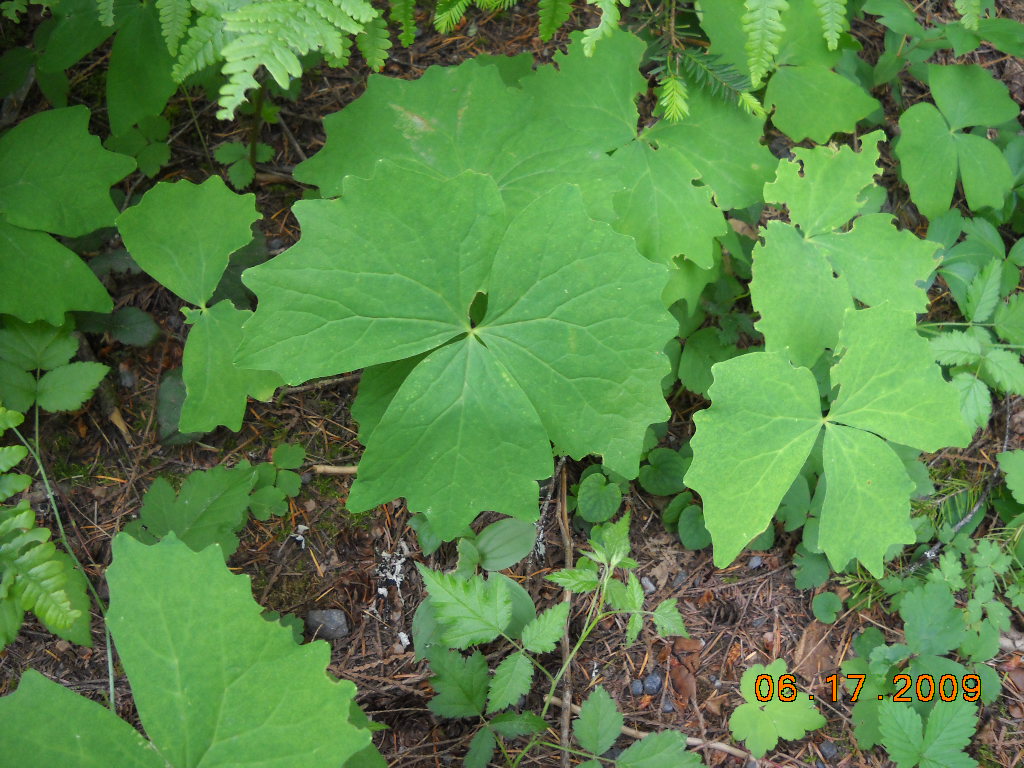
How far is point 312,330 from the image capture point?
2084 millimetres

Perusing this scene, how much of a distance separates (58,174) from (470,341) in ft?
5.17

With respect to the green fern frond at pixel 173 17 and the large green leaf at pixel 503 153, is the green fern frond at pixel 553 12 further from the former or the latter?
the green fern frond at pixel 173 17

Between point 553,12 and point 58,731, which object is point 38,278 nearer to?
point 58,731

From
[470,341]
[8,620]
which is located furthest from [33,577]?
[470,341]

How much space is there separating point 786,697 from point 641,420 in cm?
128

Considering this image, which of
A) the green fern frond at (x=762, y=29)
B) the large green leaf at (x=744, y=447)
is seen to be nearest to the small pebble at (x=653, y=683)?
the large green leaf at (x=744, y=447)

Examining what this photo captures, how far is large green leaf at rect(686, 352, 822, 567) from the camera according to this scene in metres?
2.25

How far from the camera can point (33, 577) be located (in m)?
1.94

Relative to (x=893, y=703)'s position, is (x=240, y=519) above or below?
above

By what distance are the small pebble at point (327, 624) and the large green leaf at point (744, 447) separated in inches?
53.4

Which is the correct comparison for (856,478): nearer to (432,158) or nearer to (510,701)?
(510,701)

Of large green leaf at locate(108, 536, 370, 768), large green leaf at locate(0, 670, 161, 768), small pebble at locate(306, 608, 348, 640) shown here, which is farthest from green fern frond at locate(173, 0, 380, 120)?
small pebble at locate(306, 608, 348, 640)

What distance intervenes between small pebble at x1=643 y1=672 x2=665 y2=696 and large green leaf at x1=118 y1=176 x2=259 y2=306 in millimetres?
2113

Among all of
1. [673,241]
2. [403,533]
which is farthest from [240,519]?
[673,241]
